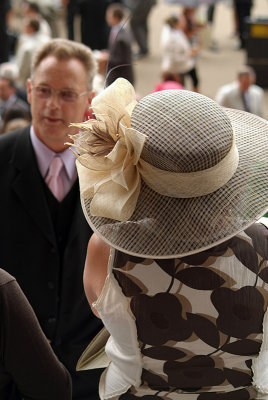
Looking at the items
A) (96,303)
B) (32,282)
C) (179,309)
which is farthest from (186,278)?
(32,282)

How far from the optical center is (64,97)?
2547 mm

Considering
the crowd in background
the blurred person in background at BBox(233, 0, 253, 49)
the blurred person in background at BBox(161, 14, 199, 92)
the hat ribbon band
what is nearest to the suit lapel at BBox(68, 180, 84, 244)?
the hat ribbon band

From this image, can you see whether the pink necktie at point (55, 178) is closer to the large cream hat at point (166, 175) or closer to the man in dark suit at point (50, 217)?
the man in dark suit at point (50, 217)

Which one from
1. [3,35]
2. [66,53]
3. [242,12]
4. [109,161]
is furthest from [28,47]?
[109,161]

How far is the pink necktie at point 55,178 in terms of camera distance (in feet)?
8.17

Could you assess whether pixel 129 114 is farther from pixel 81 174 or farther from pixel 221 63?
pixel 221 63

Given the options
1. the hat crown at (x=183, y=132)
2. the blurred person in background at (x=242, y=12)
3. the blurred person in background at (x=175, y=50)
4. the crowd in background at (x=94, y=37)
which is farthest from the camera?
the blurred person in background at (x=242, y=12)

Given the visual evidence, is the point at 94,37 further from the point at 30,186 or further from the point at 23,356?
the point at 23,356

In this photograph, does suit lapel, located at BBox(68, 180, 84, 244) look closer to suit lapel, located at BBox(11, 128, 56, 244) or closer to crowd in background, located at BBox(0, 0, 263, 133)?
suit lapel, located at BBox(11, 128, 56, 244)

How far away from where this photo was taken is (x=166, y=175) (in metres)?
1.45

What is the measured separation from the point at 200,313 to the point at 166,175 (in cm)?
31

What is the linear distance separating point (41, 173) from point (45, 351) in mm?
1058

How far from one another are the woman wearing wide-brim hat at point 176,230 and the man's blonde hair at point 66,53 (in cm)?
104

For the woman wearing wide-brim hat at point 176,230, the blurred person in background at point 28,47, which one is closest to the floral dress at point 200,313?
the woman wearing wide-brim hat at point 176,230
